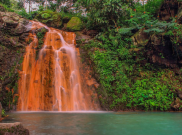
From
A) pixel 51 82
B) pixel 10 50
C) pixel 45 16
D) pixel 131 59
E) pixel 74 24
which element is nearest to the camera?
pixel 51 82

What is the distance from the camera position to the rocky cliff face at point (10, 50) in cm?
985

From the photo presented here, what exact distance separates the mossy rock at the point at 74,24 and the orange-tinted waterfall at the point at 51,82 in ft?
12.9

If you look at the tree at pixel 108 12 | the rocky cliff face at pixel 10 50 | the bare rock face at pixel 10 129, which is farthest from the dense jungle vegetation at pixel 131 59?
the bare rock face at pixel 10 129

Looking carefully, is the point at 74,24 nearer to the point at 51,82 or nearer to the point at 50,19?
the point at 50,19

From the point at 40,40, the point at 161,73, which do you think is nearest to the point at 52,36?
the point at 40,40

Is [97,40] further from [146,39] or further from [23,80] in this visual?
[23,80]

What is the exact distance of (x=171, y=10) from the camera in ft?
47.2

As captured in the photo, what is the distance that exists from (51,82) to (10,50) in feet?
12.9

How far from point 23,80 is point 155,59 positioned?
9.49m

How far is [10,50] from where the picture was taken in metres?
11.5

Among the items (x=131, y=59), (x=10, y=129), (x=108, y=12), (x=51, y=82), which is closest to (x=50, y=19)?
(x=108, y=12)

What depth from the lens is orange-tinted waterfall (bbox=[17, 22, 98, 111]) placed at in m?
10.0

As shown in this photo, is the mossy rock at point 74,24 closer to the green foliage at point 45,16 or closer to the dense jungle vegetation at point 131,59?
the dense jungle vegetation at point 131,59

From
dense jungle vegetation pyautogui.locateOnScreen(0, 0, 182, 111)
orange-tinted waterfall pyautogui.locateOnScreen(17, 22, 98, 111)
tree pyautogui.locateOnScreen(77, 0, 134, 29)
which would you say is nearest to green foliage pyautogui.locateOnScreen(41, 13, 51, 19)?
tree pyautogui.locateOnScreen(77, 0, 134, 29)
